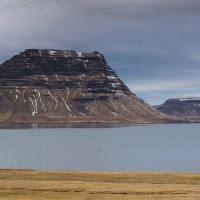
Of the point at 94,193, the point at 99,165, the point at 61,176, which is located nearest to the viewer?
the point at 94,193

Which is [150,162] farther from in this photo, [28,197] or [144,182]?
[28,197]

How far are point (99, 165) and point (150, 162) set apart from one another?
14.3m

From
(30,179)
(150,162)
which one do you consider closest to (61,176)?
(30,179)

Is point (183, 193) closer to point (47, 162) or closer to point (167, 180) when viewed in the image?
point (167, 180)

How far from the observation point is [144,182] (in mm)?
53344

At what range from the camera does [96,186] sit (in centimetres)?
4894

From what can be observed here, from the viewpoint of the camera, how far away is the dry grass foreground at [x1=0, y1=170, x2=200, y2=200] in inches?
1698

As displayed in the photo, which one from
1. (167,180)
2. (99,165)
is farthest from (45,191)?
(99,165)

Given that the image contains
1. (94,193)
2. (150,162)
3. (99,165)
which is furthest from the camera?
(150,162)

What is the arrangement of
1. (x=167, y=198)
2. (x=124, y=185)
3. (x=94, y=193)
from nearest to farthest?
(x=167, y=198) < (x=94, y=193) < (x=124, y=185)

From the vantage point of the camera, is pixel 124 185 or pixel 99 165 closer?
pixel 124 185

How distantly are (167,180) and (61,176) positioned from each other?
1456 centimetres

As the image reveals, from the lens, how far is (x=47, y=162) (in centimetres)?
9969

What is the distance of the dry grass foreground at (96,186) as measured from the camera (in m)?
43.1
